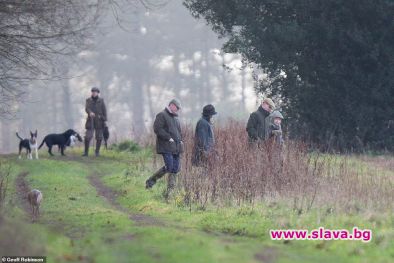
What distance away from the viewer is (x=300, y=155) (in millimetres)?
18547

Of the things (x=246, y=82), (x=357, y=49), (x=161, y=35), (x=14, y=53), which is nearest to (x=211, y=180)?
(x=14, y=53)

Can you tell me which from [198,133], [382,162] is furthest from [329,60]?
[198,133]

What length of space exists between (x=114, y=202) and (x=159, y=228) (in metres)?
5.40

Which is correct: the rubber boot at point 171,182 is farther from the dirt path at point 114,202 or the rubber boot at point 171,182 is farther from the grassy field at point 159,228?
the dirt path at point 114,202

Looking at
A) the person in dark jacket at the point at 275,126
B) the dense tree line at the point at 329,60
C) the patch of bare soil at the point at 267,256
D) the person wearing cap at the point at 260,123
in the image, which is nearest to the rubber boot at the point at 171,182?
the person wearing cap at the point at 260,123

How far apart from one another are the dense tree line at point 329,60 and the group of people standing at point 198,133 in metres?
7.56

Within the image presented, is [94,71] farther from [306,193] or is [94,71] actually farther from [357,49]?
[306,193]

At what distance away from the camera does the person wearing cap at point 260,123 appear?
1953 cm

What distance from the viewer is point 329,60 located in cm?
2817

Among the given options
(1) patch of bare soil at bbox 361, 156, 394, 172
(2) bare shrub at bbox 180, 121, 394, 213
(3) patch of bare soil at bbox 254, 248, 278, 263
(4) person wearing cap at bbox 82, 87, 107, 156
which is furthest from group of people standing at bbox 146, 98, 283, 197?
(4) person wearing cap at bbox 82, 87, 107, 156

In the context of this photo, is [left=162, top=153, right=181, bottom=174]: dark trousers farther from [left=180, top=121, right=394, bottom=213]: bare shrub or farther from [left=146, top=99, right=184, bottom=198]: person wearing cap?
[left=180, top=121, right=394, bottom=213]: bare shrub

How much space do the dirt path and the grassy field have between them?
2cm

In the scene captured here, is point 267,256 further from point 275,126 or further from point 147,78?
point 147,78

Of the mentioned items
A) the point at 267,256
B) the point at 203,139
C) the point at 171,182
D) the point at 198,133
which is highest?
the point at 198,133
